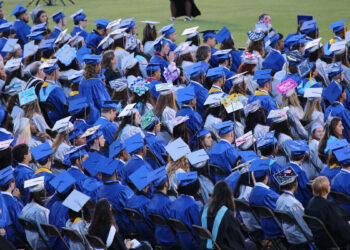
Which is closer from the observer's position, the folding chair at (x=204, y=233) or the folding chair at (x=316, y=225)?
the folding chair at (x=204, y=233)

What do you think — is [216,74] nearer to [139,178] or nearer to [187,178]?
[139,178]

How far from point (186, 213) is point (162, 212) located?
295 millimetres

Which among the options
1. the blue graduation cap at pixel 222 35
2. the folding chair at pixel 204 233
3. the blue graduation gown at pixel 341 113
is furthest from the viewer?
the blue graduation cap at pixel 222 35

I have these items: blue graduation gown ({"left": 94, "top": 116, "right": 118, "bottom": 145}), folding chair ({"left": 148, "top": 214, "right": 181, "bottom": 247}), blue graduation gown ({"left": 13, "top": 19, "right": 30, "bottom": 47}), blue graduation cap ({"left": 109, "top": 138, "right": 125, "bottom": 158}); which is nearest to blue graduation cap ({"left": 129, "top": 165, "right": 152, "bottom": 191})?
folding chair ({"left": 148, "top": 214, "right": 181, "bottom": 247})

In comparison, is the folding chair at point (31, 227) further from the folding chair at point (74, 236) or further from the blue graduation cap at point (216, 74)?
the blue graduation cap at point (216, 74)

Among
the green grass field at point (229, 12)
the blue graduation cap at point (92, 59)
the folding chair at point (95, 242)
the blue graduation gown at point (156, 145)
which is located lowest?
the green grass field at point (229, 12)

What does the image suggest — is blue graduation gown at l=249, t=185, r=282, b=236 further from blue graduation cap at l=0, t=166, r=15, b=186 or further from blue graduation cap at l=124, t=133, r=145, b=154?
blue graduation cap at l=0, t=166, r=15, b=186

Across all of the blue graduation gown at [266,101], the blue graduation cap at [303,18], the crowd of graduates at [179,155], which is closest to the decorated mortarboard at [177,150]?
the crowd of graduates at [179,155]

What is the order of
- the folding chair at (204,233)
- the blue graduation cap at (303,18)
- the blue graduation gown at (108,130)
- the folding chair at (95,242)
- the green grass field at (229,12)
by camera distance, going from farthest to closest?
the green grass field at (229,12)
the blue graduation cap at (303,18)
the blue graduation gown at (108,130)
the folding chair at (204,233)
the folding chair at (95,242)

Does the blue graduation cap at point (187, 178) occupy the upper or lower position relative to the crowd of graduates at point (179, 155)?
upper

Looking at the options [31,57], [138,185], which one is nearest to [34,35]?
[31,57]

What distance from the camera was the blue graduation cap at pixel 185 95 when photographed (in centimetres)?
937

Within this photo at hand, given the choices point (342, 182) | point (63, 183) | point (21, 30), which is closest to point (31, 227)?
point (63, 183)

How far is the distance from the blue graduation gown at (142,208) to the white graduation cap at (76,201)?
785 mm
